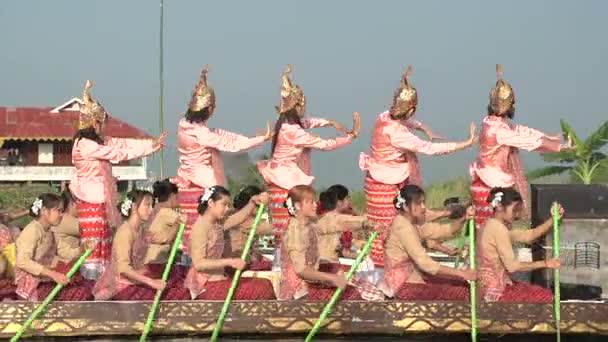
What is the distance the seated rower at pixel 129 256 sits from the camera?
877cm

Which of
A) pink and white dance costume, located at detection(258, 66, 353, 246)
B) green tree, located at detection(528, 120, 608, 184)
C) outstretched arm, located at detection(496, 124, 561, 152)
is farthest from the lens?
green tree, located at detection(528, 120, 608, 184)

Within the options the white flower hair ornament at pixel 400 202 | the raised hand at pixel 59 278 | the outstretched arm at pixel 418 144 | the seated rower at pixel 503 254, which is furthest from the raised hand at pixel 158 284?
the outstretched arm at pixel 418 144

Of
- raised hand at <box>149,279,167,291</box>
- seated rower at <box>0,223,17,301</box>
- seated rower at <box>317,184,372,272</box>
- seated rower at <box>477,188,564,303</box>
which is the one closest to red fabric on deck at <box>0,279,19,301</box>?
seated rower at <box>0,223,17,301</box>

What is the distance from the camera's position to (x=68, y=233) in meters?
10.6

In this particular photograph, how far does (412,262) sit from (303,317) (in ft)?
2.95

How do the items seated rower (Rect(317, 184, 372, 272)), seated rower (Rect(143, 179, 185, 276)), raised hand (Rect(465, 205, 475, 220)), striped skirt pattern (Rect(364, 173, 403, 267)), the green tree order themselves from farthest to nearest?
the green tree → striped skirt pattern (Rect(364, 173, 403, 267)) → seated rower (Rect(143, 179, 185, 276)) → seated rower (Rect(317, 184, 372, 272)) → raised hand (Rect(465, 205, 475, 220))

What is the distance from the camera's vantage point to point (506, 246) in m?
8.53

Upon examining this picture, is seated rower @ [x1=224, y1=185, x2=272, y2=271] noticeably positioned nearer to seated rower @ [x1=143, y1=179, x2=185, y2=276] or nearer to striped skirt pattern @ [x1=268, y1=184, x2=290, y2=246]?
seated rower @ [x1=143, y1=179, x2=185, y2=276]

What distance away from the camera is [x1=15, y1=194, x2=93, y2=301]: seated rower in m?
8.82

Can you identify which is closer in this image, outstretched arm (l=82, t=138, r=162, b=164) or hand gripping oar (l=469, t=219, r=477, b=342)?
hand gripping oar (l=469, t=219, r=477, b=342)

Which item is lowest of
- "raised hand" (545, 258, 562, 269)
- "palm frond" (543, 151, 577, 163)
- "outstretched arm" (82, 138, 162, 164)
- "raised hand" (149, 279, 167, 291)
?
"raised hand" (149, 279, 167, 291)

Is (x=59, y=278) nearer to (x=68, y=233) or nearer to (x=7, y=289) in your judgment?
(x=7, y=289)

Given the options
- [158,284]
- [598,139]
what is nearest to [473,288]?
[158,284]

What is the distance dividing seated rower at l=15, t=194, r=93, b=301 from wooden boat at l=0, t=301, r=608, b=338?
0.39 m
